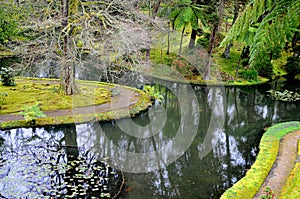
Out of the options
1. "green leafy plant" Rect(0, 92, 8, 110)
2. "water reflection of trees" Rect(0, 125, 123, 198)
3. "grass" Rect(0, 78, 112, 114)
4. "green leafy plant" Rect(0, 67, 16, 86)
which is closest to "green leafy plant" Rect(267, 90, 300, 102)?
"grass" Rect(0, 78, 112, 114)

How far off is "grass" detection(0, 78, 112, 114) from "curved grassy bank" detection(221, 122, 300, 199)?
23.7 feet

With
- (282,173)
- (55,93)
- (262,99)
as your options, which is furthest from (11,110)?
(262,99)

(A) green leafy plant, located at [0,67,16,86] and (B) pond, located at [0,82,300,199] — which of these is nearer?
(B) pond, located at [0,82,300,199]

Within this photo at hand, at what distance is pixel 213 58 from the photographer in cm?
2434

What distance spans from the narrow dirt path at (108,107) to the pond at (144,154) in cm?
79

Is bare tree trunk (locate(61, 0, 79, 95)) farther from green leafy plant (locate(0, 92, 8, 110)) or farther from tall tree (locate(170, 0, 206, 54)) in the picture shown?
tall tree (locate(170, 0, 206, 54))

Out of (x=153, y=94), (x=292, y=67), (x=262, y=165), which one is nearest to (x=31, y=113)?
(x=153, y=94)

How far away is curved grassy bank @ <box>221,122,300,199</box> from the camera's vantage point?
307 inches

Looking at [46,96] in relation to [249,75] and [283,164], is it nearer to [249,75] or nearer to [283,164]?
[283,164]

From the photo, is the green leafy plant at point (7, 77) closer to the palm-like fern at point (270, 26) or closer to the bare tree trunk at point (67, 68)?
the bare tree trunk at point (67, 68)

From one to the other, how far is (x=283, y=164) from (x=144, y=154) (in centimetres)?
438

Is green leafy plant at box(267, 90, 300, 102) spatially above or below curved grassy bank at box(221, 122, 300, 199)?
above

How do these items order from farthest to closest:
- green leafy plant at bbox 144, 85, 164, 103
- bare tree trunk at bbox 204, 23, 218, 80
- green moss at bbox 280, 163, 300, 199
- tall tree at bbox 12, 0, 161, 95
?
1. bare tree trunk at bbox 204, 23, 218, 80
2. green leafy plant at bbox 144, 85, 164, 103
3. tall tree at bbox 12, 0, 161, 95
4. green moss at bbox 280, 163, 300, 199

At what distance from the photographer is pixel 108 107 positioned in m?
13.4
